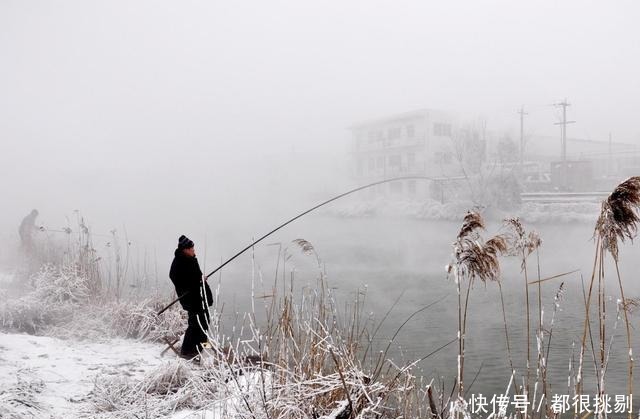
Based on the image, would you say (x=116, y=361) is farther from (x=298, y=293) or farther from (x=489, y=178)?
(x=489, y=178)

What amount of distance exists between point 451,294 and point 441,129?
3519cm

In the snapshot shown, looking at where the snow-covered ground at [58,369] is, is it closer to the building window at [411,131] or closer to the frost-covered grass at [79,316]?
the frost-covered grass at [79,316]

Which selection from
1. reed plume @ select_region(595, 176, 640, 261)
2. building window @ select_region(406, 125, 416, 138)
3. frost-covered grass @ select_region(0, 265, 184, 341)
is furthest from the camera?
building window @ select_region(406, 125, 416, 138)

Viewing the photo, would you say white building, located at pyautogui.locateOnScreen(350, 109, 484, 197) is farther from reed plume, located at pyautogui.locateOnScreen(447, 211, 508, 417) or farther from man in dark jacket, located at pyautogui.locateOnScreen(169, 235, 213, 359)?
reed plume, located at pyautogui.locateOnScreen(447, 211, 508, 417)

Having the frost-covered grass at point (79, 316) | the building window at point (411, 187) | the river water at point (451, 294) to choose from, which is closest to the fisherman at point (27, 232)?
the frost-covered grass at point (79, 316)

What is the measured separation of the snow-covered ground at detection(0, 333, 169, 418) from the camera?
4398mm

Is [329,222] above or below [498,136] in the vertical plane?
below

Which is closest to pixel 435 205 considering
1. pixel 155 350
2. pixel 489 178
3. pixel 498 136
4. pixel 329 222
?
pixel 489 178

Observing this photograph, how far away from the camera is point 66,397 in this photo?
4809 millimetres

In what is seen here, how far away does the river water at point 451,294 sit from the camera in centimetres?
906

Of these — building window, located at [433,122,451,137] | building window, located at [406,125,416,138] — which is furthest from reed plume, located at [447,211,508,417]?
building window, located at [406,125,416,138]

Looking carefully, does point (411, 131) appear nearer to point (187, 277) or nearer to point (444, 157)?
point (444, 157)

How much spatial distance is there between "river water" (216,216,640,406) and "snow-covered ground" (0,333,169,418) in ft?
8.57

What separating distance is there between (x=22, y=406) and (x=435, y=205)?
112ft
